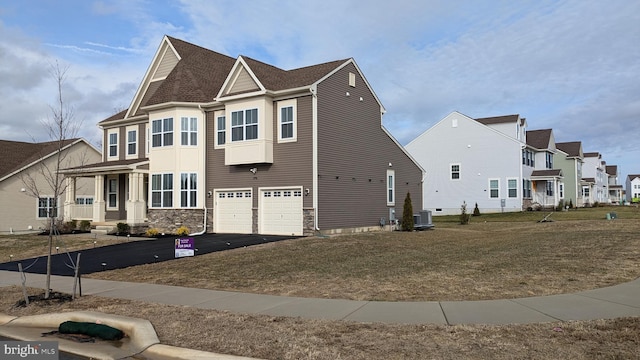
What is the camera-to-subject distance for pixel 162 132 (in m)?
26.4

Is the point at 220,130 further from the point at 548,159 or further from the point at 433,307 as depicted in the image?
the point at 548,159

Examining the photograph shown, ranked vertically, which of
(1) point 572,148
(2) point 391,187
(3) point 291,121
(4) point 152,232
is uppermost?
(1) point 572,148

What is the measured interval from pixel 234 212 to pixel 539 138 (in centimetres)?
3759

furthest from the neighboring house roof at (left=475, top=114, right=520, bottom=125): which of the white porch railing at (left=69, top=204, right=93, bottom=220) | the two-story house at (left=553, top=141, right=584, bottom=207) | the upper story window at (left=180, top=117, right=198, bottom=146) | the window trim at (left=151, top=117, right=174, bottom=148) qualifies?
the white porch railing at (left=69, top=204, right=93, bottom=220)

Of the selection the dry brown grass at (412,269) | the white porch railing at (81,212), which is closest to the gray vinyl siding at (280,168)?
the dry brown grass at (412,269)

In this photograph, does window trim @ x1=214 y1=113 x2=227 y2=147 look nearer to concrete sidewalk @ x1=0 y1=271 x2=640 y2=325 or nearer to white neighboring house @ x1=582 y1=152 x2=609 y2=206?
concrete sidewalk @ x1=0 y1=271 x2=640 y2=325

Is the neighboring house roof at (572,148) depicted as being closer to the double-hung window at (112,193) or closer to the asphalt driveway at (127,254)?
the asphalt driveway at (127,254)

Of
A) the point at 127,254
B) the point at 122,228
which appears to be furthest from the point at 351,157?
the point at 122,228

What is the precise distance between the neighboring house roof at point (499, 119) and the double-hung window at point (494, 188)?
18.5 ft


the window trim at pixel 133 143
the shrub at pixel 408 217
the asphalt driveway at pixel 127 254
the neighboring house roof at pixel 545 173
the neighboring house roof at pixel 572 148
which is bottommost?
the asphalt driveway at pixel 127 254

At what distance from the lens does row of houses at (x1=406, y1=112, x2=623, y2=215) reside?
42.6m

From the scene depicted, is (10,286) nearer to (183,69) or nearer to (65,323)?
(65,323)

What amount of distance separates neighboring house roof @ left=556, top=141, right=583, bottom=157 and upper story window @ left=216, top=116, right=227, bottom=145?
152 feet

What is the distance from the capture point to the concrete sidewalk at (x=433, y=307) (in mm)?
7359
